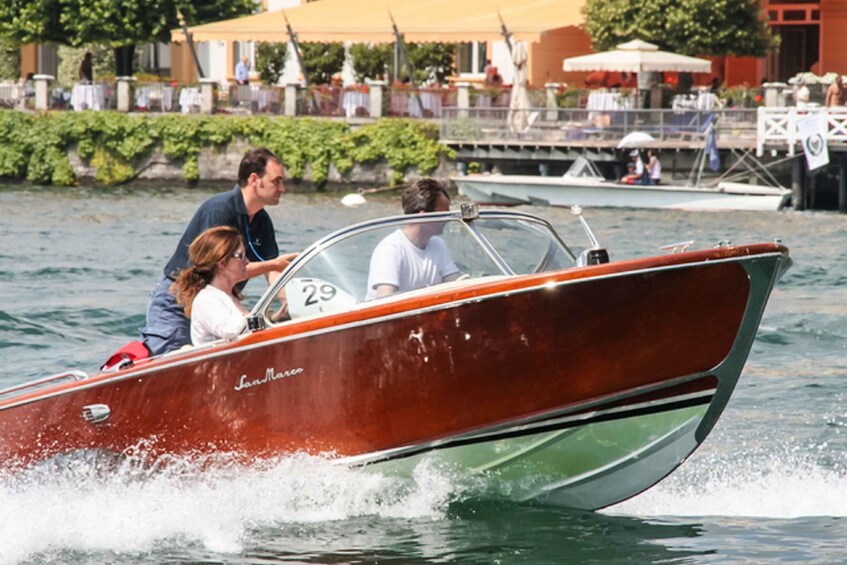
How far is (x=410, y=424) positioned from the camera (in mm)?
8180

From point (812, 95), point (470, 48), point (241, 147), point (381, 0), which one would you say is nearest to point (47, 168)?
point (241, 147)

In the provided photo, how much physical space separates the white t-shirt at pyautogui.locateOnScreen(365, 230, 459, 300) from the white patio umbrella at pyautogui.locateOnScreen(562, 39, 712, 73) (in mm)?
26812

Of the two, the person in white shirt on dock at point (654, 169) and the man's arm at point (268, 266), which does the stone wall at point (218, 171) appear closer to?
the person in white shirt on dock at point (654, 169)

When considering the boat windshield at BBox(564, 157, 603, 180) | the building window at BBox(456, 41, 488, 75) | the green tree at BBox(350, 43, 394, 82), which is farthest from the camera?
the building window at BBox(456, 41, 488, 75)

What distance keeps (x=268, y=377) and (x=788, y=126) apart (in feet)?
80.8

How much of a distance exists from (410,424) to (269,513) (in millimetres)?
955

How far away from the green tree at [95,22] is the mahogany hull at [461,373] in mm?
37336

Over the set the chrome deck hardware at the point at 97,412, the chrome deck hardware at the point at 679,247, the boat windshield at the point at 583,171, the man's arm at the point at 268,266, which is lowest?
the chrome deck hardware at the point at 97,412

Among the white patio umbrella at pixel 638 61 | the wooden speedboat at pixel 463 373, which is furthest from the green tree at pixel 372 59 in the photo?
the wooden speedboat at pixel 463 373

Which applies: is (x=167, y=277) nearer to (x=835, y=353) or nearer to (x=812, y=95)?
(x=835, y=353)

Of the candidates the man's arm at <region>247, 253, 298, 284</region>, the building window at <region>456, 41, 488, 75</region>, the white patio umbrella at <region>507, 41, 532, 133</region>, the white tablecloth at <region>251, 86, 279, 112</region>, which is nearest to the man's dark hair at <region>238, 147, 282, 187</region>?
the man's arm at <region>247, 253, 298, 284</region>

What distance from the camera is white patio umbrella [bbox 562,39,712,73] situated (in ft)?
114

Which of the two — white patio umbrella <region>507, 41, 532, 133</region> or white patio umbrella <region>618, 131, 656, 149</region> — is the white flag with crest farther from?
white patio umbrella <region>507, 41, 532, 133</region>

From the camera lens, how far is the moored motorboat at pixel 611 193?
3067 cm
